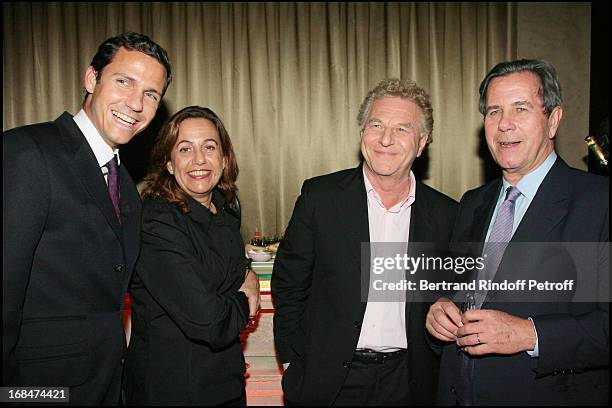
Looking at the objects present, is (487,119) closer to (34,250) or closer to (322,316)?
(322,316)

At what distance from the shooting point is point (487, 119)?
1.94 m

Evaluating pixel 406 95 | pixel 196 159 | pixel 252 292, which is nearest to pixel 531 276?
pixel 406 95

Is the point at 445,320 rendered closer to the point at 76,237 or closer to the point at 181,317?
the point at 181,317

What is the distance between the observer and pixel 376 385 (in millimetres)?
2020

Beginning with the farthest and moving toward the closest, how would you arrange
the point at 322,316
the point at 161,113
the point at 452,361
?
1. the point at 161,113
2. the point at 322,316
3. the point at 452,361

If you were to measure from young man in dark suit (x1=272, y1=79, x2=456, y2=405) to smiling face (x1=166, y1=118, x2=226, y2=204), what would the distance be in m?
0.43

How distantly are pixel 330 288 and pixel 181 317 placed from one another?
0.64m

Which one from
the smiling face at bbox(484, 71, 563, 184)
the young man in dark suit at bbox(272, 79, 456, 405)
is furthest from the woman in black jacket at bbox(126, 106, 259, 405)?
the smiling face at bbox(484, 71, 563, 184)

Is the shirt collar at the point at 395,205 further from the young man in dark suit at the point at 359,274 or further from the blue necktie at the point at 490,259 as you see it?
the blue necktie at the point at 490,259

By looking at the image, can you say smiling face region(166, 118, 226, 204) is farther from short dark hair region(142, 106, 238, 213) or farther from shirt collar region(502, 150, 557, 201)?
shirt collar region(502, 150, 557, 201)

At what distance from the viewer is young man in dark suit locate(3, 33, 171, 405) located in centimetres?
150

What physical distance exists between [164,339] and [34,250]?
623 mm

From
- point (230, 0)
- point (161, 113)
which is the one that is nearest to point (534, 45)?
point (230, 0)

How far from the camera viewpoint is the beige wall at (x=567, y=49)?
430cm
